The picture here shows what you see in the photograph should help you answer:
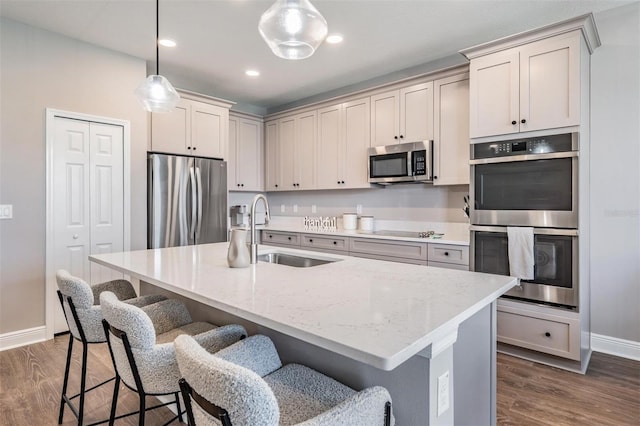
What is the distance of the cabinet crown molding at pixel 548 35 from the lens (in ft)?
8.31

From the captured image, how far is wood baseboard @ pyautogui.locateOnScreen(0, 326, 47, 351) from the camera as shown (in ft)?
9.80

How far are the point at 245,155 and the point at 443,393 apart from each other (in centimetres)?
453

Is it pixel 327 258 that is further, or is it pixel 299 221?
pixel 299 221

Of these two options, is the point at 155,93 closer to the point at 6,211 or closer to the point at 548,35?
the point at 6,211

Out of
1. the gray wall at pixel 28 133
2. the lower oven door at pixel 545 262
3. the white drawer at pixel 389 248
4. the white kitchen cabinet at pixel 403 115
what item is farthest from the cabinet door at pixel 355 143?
the gray wall at pixel 28 133

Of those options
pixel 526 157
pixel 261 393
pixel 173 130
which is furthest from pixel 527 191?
pixel 173 130

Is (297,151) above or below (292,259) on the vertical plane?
above

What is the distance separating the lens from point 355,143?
14.0 feet

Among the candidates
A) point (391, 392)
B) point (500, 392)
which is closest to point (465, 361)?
point (391, 392)

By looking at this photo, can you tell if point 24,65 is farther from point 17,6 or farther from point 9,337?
point 9,337

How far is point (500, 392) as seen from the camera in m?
2.32

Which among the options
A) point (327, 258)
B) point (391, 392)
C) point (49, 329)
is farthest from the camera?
point (49, 329)

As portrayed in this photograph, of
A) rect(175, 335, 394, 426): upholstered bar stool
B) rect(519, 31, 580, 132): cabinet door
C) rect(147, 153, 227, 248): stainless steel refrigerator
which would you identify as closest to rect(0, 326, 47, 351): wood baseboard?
rect(147, 153, 227, 248): stainless steel refrigerator

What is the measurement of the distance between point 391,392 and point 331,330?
371 mm
